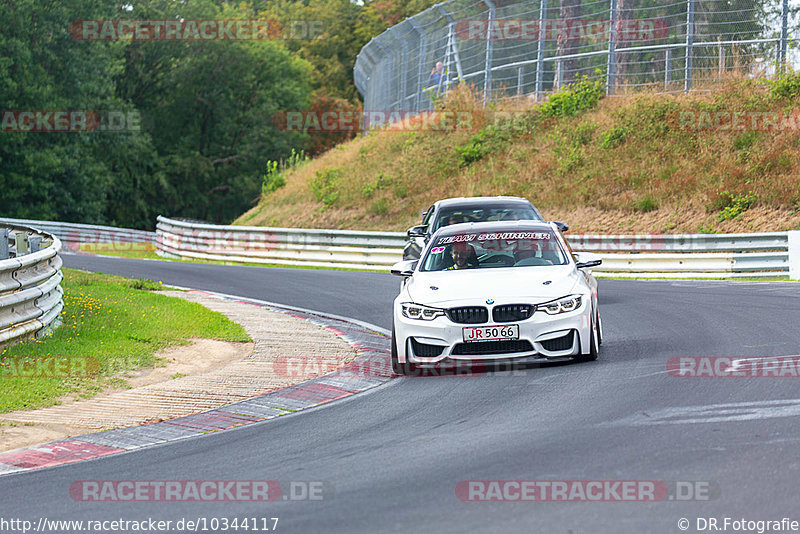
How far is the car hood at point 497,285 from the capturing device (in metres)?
10.2

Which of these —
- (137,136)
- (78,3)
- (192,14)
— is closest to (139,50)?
(192,14)

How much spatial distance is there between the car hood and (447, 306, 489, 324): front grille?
80mm

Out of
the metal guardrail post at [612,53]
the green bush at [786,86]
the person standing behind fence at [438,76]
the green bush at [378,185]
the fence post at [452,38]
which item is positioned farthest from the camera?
the green bush at [378,185]

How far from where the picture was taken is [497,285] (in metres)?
10.4

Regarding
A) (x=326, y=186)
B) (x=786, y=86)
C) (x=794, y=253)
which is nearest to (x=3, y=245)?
(x=794, y=253)

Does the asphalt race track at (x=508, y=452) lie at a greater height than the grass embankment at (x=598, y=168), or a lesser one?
lesser

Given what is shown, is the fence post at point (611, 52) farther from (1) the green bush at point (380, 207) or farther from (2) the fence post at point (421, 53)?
(1) the green bush at point (380, 207)

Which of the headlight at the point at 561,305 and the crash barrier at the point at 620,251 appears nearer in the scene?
the headlight at the point at 561,305

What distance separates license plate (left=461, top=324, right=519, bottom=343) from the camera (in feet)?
32.9

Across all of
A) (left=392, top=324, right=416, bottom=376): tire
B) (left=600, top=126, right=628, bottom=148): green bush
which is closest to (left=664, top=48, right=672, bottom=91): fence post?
(left=600, top=126, right=628, bottom=148): green bush

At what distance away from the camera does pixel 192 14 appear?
2522 inches

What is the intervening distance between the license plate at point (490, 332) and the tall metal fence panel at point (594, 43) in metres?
18.8

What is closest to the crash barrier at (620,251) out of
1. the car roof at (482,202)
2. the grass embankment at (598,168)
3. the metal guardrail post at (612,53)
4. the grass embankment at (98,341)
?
the grass embankment at (598,168)

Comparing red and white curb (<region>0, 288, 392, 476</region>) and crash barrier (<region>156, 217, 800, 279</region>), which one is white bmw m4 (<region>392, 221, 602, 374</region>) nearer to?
red and white curb (<region>0, 288, 392, 476</region>)
